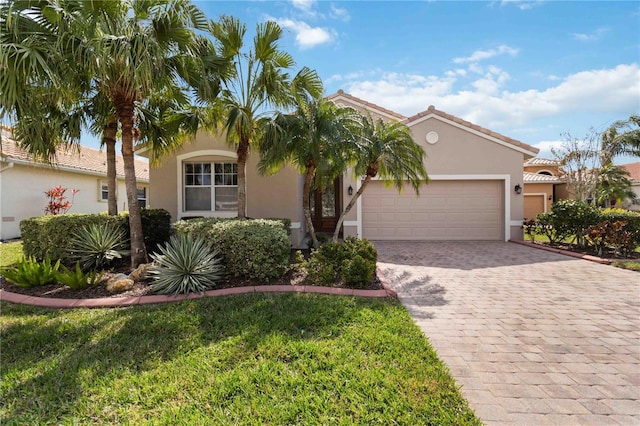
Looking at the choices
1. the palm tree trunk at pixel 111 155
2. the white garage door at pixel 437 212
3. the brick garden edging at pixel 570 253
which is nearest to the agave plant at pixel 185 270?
the palm tree trunk at pixel 111 155

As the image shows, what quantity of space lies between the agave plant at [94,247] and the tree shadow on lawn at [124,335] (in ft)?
6.48

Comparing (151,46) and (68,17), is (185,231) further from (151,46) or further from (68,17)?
(68,17)

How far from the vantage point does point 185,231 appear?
7.10 meters

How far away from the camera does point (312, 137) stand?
7.18 m

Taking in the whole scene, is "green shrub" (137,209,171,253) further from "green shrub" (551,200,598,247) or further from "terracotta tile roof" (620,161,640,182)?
"terracotta tile roof" (620,161,640,182)

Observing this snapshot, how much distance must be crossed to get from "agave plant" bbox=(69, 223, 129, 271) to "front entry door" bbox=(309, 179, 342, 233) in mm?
9113

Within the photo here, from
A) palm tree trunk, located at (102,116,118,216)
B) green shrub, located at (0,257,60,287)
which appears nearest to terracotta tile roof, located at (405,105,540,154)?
Answer: palm tree trunk, located at (102,116,118,216)

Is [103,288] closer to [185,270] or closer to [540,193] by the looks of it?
[185,270]

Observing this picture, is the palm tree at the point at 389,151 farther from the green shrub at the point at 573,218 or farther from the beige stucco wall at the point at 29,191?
the beige stucco wall at the point at 29,191

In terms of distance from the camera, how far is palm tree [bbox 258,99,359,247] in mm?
7223

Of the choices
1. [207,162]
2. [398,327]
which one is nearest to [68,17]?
[207,162]

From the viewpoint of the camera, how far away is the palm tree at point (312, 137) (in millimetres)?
7223

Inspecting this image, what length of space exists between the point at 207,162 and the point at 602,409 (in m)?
11.8

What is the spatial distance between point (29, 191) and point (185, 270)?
14.1 metres
